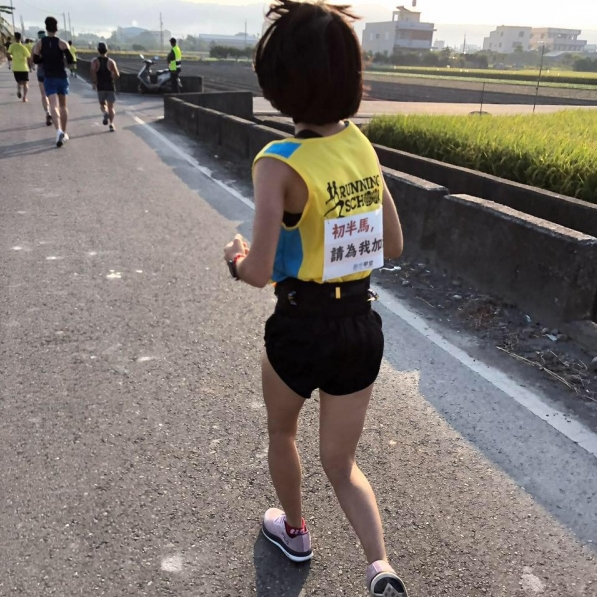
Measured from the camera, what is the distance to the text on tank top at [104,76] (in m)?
14.7

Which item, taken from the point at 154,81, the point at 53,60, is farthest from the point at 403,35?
the point at 53,60

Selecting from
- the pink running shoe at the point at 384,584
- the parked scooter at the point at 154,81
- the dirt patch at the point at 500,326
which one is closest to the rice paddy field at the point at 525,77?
the parked scooter at the point at 154,81

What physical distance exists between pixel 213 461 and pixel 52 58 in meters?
10.7

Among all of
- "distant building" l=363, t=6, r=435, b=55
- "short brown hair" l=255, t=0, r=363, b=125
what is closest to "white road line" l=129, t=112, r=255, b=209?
"short brown hair" l=255, t=0, r=363, b=125

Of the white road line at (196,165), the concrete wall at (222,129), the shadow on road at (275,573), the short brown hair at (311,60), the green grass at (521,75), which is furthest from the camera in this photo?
the green grass at (521,75)

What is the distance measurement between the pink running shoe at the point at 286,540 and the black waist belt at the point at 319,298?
39.2 inches

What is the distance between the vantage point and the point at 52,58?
11789mm

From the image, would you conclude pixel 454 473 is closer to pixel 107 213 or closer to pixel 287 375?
pixel 287 375

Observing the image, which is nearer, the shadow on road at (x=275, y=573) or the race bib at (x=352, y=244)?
the race bib at (x=352, y=244)

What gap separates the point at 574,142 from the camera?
7.44 m

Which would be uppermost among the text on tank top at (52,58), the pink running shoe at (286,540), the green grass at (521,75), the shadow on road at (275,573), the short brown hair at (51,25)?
the short brown hair at (51,25)

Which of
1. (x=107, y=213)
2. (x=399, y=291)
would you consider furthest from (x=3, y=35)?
(x=399, y=291)

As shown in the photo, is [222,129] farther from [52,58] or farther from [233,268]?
[233,268]

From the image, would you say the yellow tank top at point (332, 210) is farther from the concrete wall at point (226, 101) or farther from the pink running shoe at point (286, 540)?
the concrete wall at point (226, 101)
